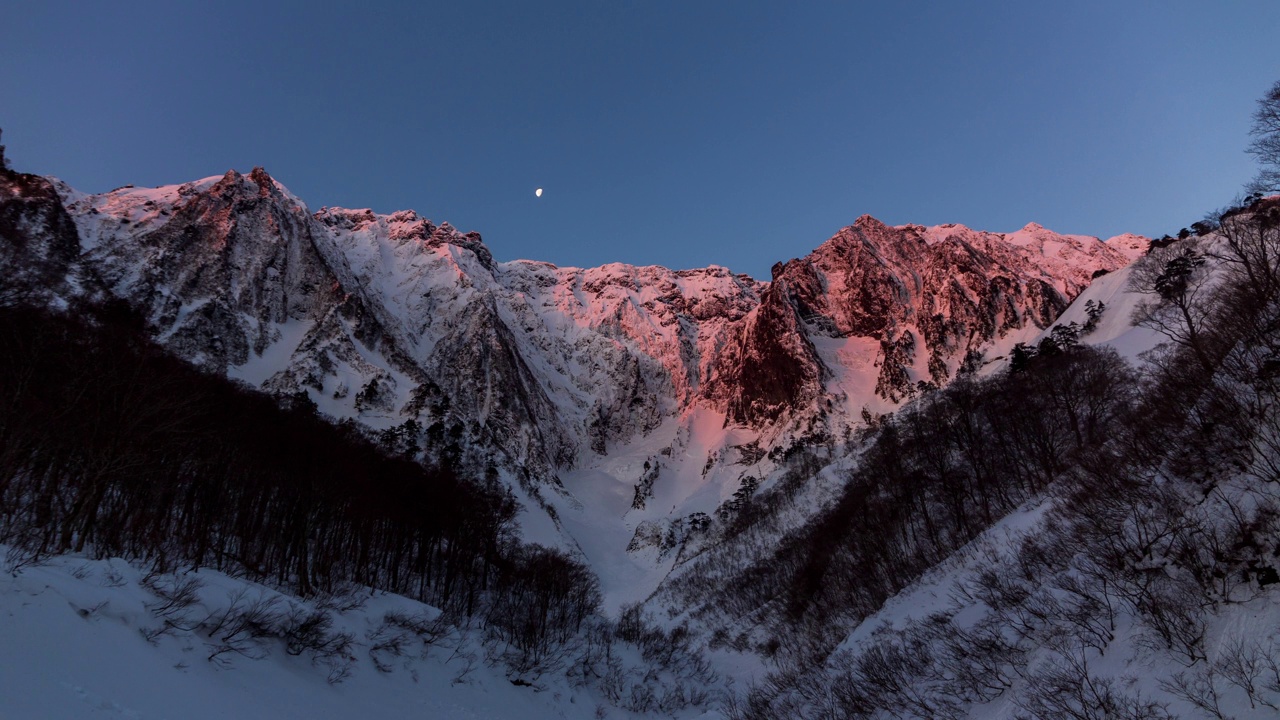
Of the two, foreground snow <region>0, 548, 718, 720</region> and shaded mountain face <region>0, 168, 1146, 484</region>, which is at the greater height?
shaded mountain face <region>0, 168, 1146, 484</region>

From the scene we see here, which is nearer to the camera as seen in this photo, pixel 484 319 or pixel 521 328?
pixel 484 319

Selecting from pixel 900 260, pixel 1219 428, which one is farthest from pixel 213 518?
pixel 900 260

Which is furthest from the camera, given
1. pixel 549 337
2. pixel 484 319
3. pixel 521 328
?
pixel 549 337

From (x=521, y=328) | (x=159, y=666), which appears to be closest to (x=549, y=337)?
(x=521, y=328)

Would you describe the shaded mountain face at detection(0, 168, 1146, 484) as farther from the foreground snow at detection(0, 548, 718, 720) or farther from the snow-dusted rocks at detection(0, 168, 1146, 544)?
the foreground snow at detection(0, 548, 718, 720)

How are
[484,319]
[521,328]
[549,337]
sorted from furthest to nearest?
[549,337], [521,328], [484,319]

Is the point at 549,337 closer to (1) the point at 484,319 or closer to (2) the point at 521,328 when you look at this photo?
(2) the point at 521,328

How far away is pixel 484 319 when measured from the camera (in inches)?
5768

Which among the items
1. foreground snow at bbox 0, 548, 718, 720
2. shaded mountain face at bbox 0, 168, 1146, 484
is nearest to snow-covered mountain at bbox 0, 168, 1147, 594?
shaded mountain face at bbox 0, 168, 1146, 484

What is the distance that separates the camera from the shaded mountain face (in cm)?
9600

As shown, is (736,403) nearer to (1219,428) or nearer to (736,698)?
(736,698)

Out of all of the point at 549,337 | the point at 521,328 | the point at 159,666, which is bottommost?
the point at 159,666

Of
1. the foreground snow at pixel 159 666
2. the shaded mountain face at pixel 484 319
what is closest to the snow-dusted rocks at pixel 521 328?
the shaded mountain face at pixel 484 319

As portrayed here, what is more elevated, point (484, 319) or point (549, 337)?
point (549, 337)
